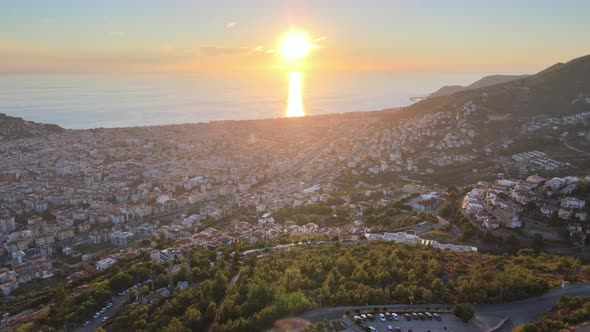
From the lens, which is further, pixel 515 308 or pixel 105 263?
pixel 105 263

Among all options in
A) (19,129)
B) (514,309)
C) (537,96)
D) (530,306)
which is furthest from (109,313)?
(19,129)

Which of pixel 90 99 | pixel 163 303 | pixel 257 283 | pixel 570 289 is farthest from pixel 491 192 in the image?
pixel 90 99

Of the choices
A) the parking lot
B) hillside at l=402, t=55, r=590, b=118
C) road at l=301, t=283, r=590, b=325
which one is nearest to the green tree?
the parking lot

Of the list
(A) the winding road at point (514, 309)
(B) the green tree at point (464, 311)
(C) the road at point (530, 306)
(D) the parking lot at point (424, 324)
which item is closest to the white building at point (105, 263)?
(A) the winding road at point (514, 309)

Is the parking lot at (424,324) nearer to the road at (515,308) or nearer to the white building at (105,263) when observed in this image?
the road at (515,308)

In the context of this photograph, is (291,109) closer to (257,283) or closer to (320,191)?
(320,191)

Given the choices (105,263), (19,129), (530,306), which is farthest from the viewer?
(19,129)

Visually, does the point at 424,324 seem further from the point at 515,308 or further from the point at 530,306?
the point at 530,306
